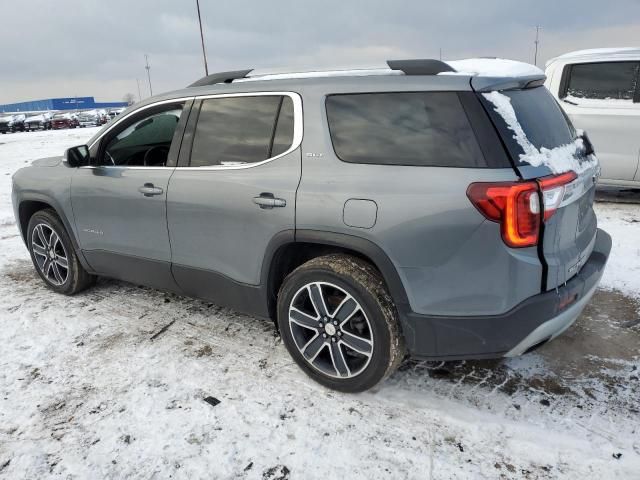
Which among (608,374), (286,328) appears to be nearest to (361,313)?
(286,328)

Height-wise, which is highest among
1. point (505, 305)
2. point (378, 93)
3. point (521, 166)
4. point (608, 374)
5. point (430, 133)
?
point (378, 93)

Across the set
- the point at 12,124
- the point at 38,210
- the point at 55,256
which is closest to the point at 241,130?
the point at 55,256

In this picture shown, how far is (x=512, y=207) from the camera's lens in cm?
215

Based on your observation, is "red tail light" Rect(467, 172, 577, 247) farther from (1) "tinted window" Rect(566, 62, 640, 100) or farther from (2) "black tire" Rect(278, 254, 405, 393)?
(1) "tinted window" Rect(566, 62, 640, 100)

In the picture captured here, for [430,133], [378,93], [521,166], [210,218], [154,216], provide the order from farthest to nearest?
[154,216] < [210,218] < [378,93] < [430,133] < [521,166]

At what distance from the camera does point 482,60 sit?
2.85 meters

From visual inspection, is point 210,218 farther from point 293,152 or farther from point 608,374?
point 608,374

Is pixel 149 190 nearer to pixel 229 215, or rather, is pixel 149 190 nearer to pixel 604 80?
pixel 229 215

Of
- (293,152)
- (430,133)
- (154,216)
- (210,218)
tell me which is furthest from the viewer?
(154,216)

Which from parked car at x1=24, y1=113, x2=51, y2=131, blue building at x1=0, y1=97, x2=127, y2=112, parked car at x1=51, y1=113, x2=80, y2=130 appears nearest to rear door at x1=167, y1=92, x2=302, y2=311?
parked car at x1=24, y1=113, x2=51, y2=131

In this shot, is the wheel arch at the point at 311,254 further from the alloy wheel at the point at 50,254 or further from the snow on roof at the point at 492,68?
the alloy wheel at the point at 50,254

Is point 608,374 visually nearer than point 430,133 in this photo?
No

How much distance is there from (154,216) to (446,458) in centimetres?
239

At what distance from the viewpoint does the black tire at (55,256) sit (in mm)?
4168
